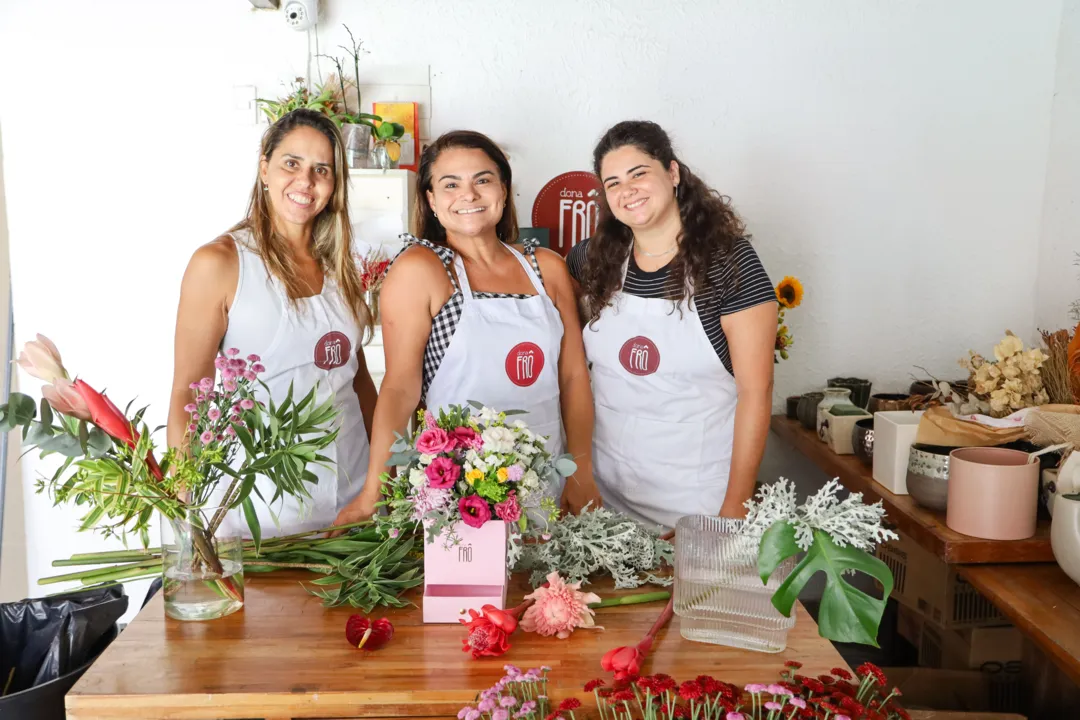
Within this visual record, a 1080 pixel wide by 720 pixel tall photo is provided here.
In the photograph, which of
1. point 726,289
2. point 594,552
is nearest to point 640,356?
point 726,289

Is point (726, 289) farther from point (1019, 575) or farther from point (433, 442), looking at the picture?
point (433, 442)

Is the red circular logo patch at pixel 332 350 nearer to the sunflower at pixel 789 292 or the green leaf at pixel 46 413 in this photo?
the green leaf at pixel 46 413

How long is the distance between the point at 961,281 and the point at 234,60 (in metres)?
2.93

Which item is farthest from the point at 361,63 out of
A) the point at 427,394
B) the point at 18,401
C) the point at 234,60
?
the point at 18,401

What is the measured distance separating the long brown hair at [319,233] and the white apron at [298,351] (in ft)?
0.08

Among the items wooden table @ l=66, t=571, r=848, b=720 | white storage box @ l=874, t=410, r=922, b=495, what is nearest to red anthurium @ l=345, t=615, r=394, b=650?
wooden table @ l=66, t=571, r=848, b=720

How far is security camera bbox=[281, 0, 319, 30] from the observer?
3.04 m

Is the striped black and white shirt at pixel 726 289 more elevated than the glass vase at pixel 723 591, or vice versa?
the striped black and white shirt at pixel 726 289

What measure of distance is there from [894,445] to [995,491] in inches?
16.4

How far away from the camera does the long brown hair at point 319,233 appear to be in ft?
6.51

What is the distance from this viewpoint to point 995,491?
1.81 m

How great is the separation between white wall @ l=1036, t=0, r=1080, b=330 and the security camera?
8.97 ft

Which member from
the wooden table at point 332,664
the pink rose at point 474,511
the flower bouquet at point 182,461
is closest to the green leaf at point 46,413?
the flower bouquet at point 182,461

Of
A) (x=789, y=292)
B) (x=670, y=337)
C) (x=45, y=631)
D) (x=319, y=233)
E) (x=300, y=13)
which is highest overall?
(x=300, y=13)
